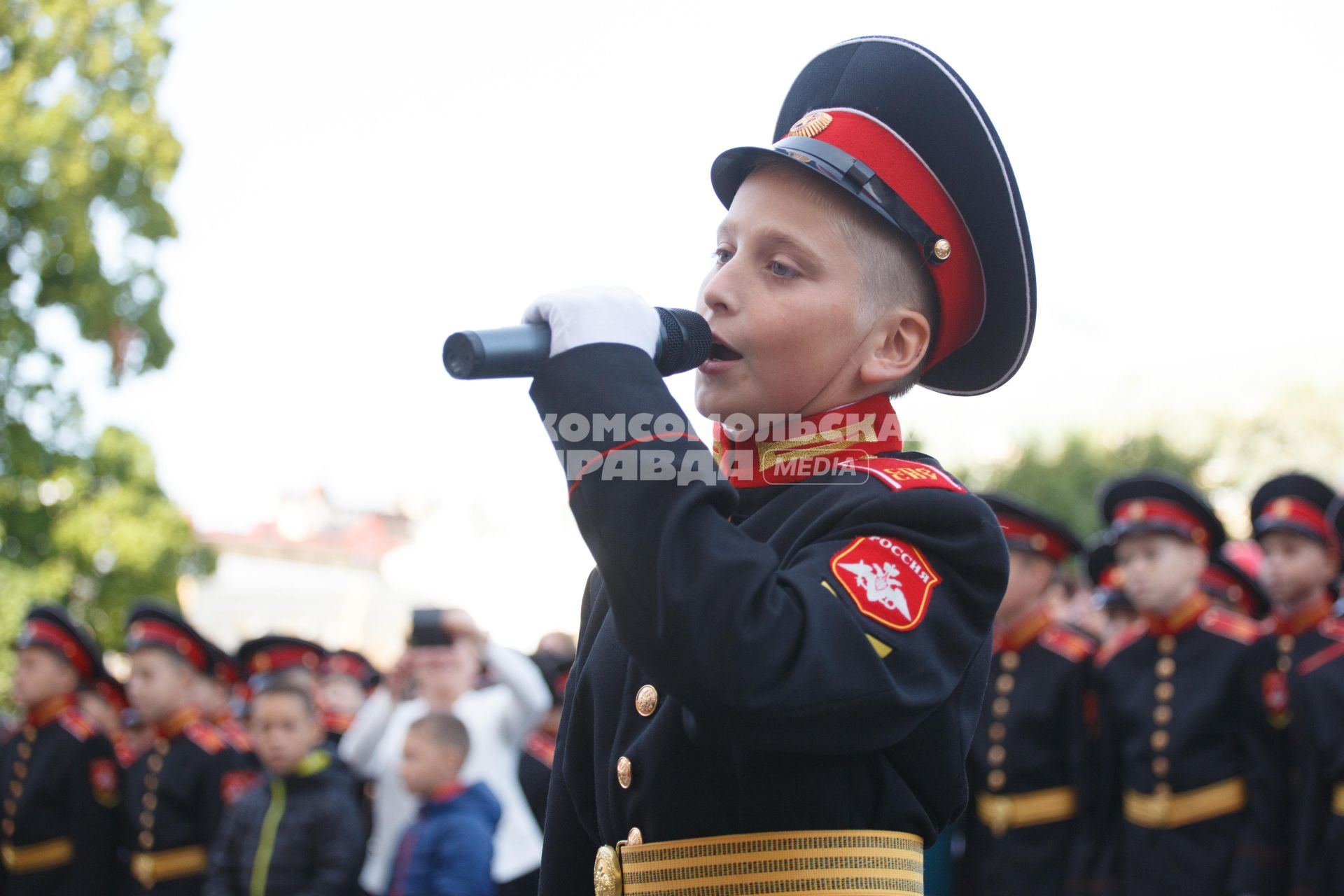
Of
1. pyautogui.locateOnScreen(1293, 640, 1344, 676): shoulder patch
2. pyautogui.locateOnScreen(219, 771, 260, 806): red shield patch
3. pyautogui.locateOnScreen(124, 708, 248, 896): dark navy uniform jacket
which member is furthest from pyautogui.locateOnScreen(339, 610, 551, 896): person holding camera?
pyautogui.locateOnScreen(1293, 640, 1344, 676): shoulder patch

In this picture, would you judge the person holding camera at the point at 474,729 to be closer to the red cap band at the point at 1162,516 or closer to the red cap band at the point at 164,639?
the red cap band at the point at 164,639

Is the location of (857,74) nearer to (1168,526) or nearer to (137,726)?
(1168,526)

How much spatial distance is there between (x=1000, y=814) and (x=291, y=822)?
11.8ft

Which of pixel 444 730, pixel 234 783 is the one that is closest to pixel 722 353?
pixel 444 730

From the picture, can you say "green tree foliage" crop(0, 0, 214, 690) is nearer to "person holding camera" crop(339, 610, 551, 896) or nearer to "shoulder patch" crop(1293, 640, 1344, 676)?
"person holding camera" crop(339, 610, 551, 896)

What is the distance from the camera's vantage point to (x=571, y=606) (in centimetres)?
3381

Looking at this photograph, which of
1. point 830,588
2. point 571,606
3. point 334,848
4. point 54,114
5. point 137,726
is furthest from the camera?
point 571,606

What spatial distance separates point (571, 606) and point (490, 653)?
2758 centimetres

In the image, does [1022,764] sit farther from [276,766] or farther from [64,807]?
[64,807]

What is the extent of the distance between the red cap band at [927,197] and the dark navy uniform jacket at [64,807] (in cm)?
762

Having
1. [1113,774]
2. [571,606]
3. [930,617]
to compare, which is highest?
[571,606]

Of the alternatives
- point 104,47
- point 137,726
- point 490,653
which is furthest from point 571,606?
point 490,653

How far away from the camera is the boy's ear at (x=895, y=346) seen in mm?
1959

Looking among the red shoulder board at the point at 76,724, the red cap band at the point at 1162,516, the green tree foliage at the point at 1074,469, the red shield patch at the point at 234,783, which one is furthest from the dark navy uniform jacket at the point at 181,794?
the green tree foliage at the point at 1074,469
